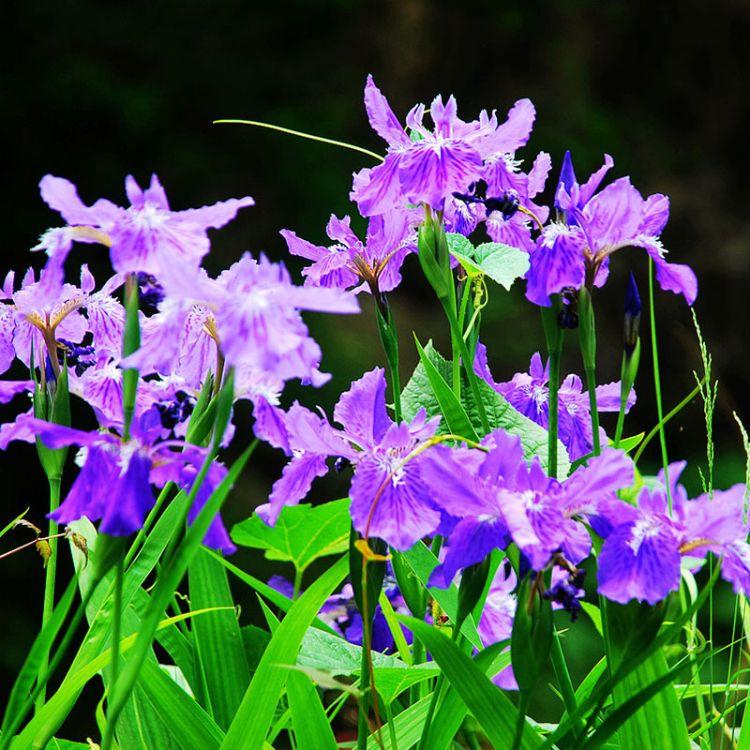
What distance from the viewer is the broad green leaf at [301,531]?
2.31 feet

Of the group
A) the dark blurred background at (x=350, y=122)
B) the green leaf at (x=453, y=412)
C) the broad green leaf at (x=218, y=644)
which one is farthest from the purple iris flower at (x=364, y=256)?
the dark blurred background at (x=350, y=122)

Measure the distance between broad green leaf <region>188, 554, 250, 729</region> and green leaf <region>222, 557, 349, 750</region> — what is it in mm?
156

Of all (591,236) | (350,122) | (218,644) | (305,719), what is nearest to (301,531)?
(218,644)

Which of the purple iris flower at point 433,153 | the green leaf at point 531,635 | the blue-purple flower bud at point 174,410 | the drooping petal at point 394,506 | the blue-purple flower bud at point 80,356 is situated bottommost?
the green leaf at point 531,635

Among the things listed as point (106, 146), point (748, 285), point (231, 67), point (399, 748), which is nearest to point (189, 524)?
point (399, 748)

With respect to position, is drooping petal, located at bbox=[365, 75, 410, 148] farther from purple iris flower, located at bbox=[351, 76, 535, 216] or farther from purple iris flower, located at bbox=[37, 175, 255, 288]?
purple iris flower, located at bbox=[37, 175, 255, 288]

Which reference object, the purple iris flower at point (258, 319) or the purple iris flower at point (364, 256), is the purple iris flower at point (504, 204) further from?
the purple iris flower at point (258, 319)

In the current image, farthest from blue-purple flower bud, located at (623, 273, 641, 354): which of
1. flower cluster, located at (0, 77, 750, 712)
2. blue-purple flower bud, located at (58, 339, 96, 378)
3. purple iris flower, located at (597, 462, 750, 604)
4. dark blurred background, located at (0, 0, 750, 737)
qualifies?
dark blurred background, located at (0, 0, 750, 737)

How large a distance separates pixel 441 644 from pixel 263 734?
106 mm

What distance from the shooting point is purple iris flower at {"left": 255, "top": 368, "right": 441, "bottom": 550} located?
46 cm

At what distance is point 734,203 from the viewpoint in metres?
2.99

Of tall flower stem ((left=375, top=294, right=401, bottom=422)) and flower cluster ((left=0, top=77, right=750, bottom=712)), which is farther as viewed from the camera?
tall flower stem ((left=375, top=294, right=401, bottom=422))

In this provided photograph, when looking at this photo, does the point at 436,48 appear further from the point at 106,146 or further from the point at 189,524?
the point at 189,524

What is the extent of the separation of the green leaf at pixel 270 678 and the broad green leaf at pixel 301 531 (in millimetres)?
186
